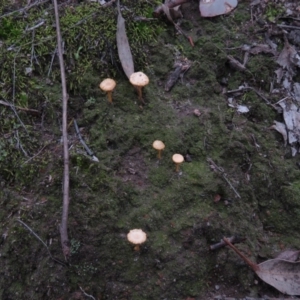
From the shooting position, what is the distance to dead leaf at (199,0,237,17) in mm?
3857

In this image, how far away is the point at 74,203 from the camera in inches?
103

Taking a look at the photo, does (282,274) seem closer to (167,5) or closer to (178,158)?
(178,158)

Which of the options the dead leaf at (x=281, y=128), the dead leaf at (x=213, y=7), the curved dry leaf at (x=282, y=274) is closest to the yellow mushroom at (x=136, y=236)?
the curved dry leaf at (x=282, y=274)

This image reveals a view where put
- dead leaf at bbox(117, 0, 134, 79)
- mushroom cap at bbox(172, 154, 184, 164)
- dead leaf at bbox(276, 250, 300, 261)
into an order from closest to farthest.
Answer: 1. dead leaf at bbox(276, 250, 300, 261)
2. mushroom cap at bbox(172, 154, 184, 164)
3. dead leaf at bbox(117, 0, 134, 79)

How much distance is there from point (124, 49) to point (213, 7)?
1225mm

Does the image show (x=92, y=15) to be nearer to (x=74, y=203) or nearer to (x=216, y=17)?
(x=216, y=17)

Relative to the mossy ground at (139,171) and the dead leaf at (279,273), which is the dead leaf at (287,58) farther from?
the dead leaf at (279,273)

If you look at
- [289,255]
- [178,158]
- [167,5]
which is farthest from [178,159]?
[167,5]

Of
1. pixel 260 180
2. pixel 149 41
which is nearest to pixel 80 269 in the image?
pixel 260 180

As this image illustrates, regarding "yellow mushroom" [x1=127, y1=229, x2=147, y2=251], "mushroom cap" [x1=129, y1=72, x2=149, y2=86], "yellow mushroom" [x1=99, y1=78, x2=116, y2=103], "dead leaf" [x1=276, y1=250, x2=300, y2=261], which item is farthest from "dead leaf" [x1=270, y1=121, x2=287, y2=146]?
"yellow mushroom" [x1=127, y1=229, x2=147, y2=251]

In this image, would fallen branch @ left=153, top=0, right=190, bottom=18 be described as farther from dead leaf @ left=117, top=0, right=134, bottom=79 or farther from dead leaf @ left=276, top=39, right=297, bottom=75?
dead leaf @ left=276, top=39, right=297, bottom=75

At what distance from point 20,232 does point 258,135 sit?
2192mm

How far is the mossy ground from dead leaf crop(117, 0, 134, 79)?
86 millimetres

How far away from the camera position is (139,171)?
2.94 metres
